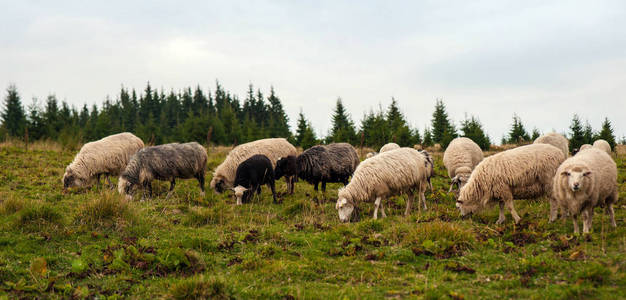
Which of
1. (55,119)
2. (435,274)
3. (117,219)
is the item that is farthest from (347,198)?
(55,119)

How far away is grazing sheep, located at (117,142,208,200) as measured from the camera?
38.9 feet

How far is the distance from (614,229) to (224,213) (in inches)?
323

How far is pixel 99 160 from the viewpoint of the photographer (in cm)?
1320

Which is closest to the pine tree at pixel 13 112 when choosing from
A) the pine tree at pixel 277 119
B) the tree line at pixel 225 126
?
the tree line at pixel 225 126

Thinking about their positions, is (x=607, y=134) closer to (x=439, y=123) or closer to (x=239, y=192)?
(x=439, y=123)

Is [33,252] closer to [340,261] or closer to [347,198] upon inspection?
[340,261]

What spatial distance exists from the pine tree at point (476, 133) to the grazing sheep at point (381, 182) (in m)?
22.2

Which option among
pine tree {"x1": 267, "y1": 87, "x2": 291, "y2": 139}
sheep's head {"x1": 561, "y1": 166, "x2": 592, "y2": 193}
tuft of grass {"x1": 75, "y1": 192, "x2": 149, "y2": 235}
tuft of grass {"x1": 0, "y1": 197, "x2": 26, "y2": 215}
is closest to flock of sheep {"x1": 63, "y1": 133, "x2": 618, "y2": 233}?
sheep's head {"x1": 561, "y1": 166, "x2": 592, "y2": 193}

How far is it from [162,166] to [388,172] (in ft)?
23.2

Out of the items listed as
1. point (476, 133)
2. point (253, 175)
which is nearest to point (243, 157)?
point (253, 175)

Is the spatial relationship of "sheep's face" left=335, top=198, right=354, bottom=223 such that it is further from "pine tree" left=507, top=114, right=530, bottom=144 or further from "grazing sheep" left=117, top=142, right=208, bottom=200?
"pine tree" left=507, top=114, right=530, bottom=144

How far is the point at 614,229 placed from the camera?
721 cm

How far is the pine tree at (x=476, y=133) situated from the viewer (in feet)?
99.4

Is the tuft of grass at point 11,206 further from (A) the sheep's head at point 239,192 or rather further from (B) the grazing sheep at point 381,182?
(B) the grazing sheep at point 381,182
